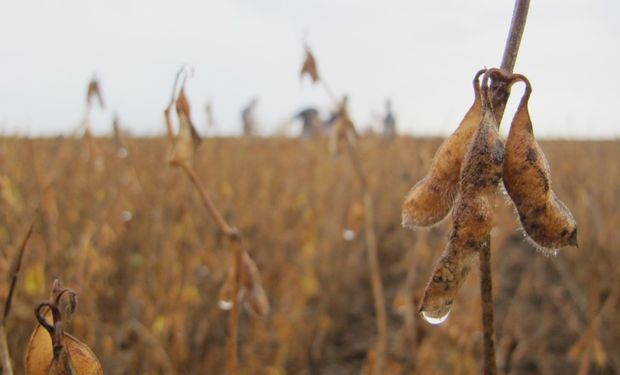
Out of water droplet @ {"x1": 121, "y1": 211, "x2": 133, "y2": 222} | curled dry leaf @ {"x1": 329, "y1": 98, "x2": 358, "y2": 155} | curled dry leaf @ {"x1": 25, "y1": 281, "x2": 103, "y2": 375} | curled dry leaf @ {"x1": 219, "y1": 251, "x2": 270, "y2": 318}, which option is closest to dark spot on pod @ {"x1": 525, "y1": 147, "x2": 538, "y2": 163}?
curled dry leaf @ {"x1": 25, "y1": 281, "x2": 103, "y2": 375}

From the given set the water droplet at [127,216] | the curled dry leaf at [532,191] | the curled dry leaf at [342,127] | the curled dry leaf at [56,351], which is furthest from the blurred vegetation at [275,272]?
the curled dry leaf at [532,191]

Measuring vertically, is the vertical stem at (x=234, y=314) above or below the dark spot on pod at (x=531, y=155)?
below

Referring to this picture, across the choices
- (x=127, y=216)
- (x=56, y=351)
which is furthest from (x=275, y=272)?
(x=56, y=351)

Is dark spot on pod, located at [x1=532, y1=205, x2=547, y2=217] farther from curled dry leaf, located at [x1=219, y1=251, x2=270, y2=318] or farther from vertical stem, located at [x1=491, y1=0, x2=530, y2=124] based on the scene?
curled dry leaf, located at [x1=219, y1=251, x2=270, y2=318]

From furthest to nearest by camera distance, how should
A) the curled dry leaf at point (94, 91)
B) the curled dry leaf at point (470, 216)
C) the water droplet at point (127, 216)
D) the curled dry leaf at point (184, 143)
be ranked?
the water droplet at point (127, 216) → the curled dry leaf at point (94, 91) → the curled dry leaf at point (184, 143) → the curled dry leaf at point (470, 216)

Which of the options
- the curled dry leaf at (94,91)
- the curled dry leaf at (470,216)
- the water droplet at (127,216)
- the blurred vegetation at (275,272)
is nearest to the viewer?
the curled dry leaf at (470,216)

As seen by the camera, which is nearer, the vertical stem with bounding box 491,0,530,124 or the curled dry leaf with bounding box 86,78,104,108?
the vertical stem with bounding box 491,0,530,124

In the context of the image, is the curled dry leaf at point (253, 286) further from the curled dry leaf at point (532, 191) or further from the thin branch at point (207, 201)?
the curled dry leaf at point (532, 191)
